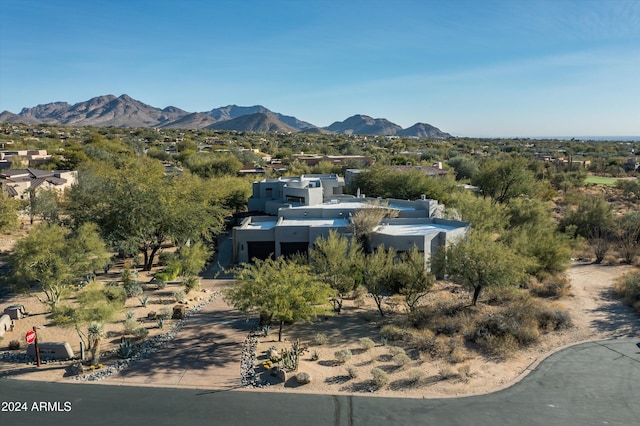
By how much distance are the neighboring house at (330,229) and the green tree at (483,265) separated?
425 cm

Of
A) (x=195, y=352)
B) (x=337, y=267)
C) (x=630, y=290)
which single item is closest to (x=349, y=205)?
(x=337, y=267)

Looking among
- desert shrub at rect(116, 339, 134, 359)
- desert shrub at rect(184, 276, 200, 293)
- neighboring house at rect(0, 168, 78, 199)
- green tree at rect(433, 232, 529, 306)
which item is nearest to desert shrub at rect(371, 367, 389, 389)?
green tree at rect(433, 232, 529, 306)

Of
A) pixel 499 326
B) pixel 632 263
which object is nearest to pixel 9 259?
pixel 499 326

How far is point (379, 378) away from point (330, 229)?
518 inches

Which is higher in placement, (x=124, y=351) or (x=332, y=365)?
(x=124, y=351)

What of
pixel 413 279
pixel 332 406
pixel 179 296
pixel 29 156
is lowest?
pixel 332 406

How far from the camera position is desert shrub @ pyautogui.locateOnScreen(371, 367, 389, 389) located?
15.7m

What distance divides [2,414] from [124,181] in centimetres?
1935

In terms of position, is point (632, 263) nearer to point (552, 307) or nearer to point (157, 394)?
point (552, 307)

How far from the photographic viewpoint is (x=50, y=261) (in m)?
22.2

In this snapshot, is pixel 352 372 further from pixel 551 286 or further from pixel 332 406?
pixel 551 286

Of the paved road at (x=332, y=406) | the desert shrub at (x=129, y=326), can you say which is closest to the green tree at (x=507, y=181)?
the paved road at (x=332, y=406)

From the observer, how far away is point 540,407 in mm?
14344

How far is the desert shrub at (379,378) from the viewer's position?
15.7 metres
